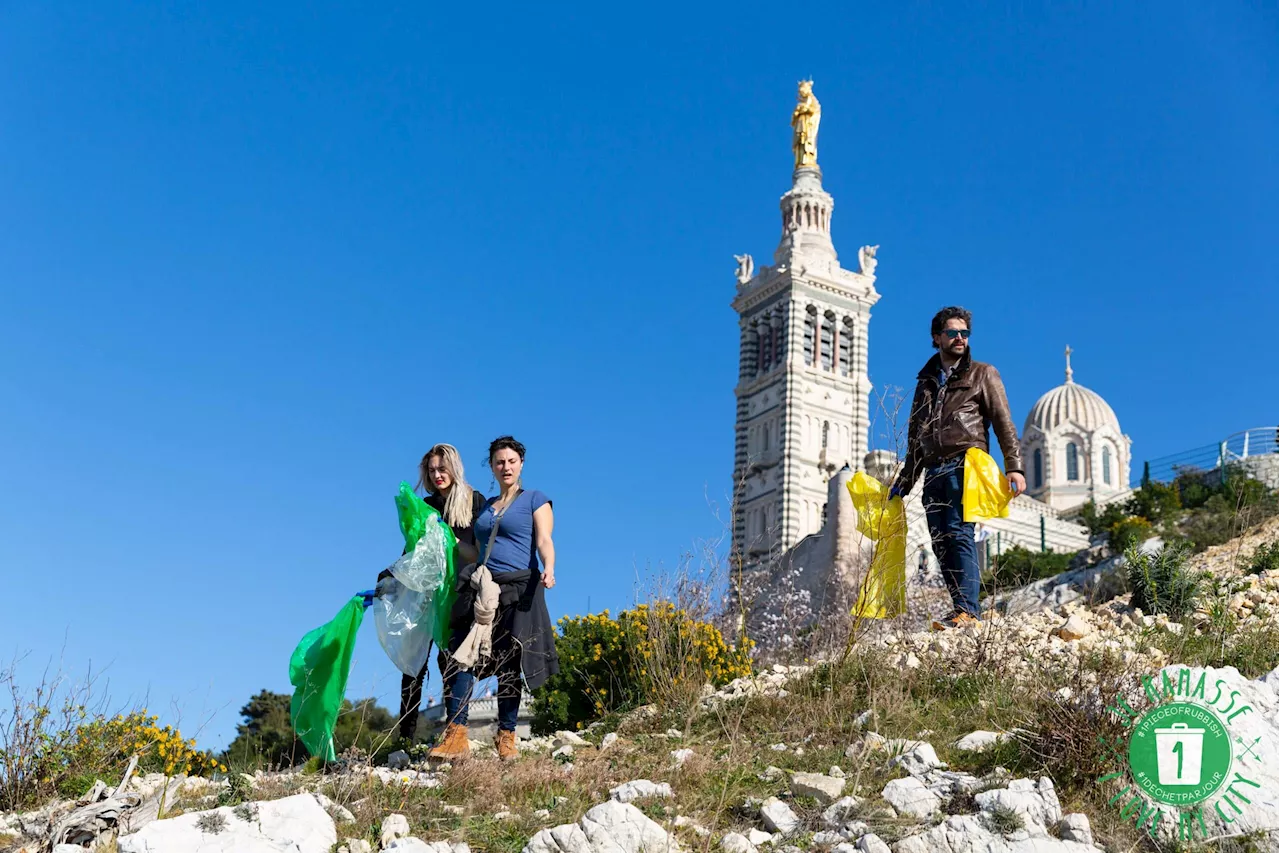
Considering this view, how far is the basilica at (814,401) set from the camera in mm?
48938

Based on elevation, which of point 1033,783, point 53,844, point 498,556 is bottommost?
point 53,844

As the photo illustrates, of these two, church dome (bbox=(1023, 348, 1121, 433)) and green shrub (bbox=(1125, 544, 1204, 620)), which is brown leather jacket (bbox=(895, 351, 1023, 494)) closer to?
green shrub (bbox=(1125, 544, 1204, 620))

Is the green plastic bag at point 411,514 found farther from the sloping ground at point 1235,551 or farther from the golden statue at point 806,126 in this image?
the golden statue at point 806,126

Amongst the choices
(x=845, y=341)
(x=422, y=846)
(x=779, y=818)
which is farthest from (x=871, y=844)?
(x=845, y=341)

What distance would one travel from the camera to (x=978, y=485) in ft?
26.9

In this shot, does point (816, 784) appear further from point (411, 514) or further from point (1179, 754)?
point (411, 514)

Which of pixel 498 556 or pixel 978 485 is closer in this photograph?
pixel 498 556

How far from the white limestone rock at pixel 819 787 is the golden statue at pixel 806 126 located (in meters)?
50.8

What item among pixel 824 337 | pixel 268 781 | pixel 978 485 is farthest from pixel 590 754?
pixel 824 337

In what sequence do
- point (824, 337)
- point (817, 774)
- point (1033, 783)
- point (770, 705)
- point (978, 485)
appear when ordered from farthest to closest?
point (824, 337) → point (978, 485) → point (770, 705) → point (817, 774) → point (1033, 783)

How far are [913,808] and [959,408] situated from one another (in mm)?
3293

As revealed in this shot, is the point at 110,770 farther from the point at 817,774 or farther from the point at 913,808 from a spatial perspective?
the point at 913,808

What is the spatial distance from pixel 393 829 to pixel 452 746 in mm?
1048

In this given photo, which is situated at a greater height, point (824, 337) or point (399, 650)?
point (824, 337)
